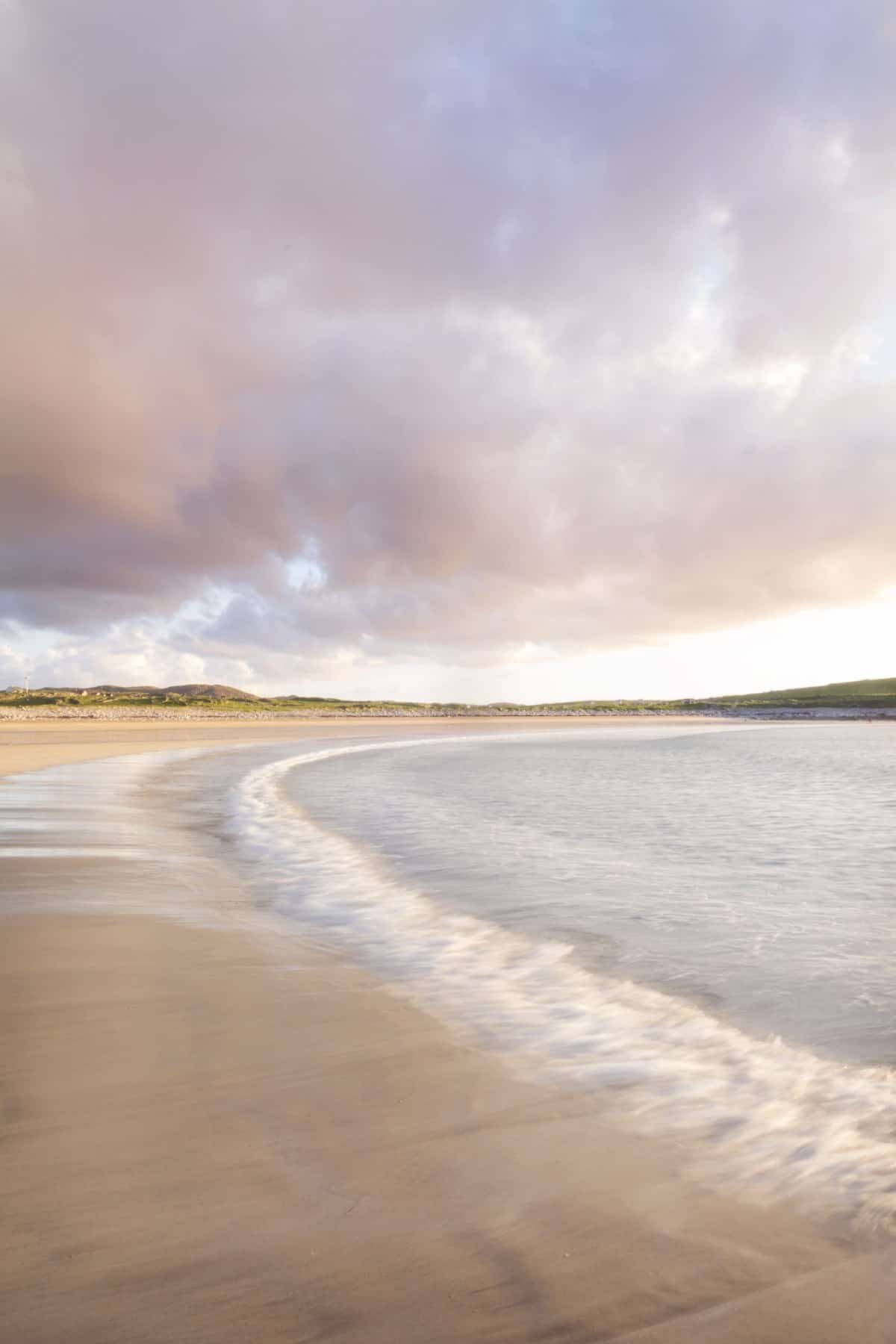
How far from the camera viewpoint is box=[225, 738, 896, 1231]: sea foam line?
359 cm

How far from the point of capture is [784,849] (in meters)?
12.1

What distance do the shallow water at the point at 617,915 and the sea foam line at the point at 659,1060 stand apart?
0.06ft

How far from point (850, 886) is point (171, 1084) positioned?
8.21m

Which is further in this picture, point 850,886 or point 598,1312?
point 850,886

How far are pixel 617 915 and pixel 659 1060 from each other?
3529 millimetres

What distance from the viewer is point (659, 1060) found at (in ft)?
15.6

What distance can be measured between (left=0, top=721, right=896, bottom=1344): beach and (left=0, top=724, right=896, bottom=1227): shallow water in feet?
1.59

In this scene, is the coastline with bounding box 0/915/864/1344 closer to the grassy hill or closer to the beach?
the beach

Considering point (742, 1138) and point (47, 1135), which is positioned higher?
point (47, 1135)

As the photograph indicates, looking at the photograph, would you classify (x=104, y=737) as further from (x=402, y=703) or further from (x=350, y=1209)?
(x=402, y=703)

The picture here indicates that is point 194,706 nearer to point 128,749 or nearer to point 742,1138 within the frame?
point 128,749

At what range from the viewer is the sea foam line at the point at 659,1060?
359 centimetres

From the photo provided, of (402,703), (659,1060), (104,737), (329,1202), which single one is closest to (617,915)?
(659,1060)

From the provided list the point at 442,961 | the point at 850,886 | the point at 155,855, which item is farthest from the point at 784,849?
the point at 155,855
